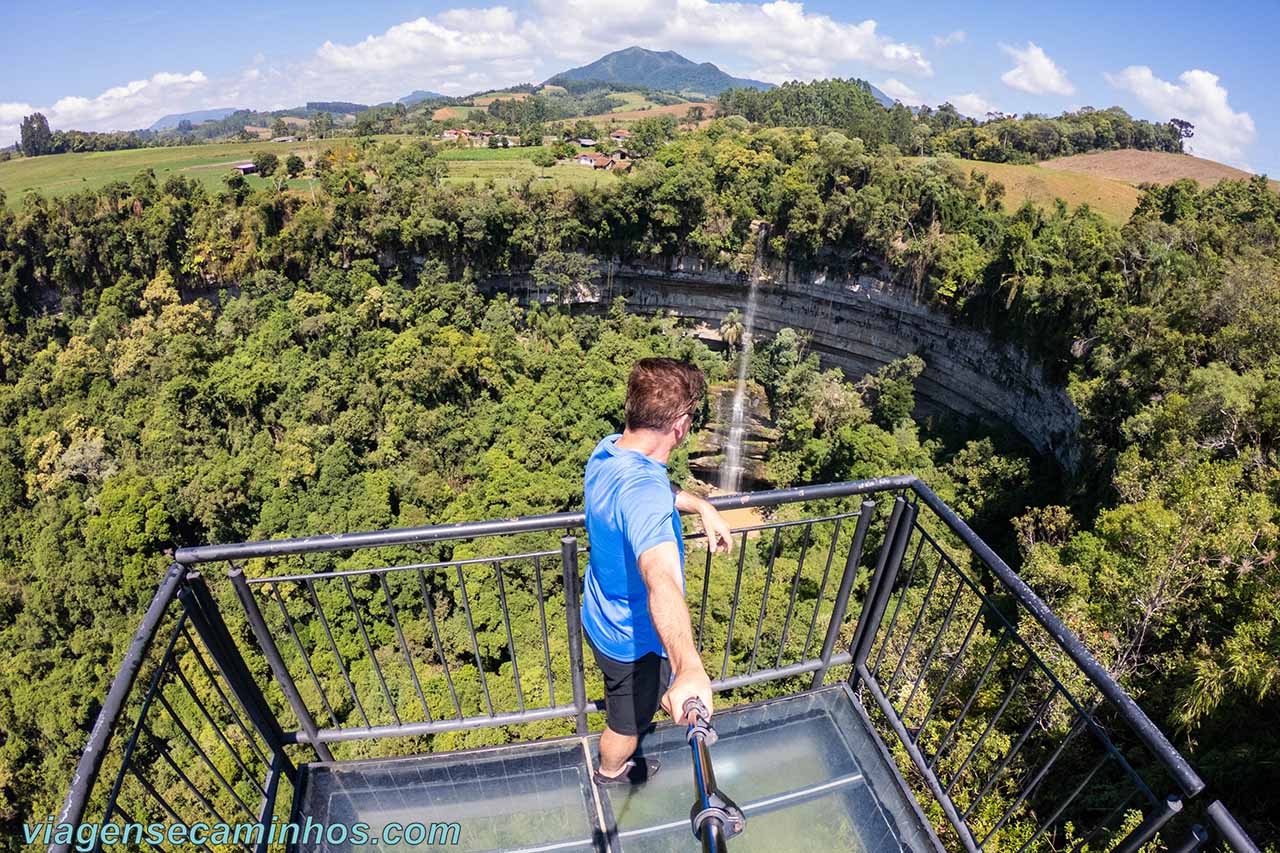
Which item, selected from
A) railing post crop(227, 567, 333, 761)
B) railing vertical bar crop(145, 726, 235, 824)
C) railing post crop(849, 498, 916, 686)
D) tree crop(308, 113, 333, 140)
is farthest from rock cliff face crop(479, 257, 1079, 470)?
tree crop(308, 113, 333, 140)

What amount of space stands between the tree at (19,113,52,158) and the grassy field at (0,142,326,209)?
1542 centimetres

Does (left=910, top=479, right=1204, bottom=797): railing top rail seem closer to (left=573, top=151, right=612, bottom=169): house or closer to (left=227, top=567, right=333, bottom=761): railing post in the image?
(left=227, top=567, right=333, bottom=761): railing post

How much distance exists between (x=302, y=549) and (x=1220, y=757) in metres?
10.3

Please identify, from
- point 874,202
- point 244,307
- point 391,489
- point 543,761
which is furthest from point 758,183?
point 543,761

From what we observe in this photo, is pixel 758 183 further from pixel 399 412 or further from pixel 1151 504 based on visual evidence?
pixel 1151 504

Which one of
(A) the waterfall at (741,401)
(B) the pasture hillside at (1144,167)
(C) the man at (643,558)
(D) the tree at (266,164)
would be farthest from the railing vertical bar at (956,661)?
(B) the pasture hillside at (1144,167)

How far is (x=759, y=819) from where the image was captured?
2.77 m

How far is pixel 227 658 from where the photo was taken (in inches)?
99.1

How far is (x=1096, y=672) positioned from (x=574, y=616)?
1916mm

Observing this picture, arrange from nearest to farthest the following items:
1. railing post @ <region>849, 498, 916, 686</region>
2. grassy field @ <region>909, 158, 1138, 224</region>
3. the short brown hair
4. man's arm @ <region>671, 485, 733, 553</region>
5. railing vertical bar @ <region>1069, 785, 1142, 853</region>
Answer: railing vertical bar @ <region>1069, 785, 1142, 853</region>, the short brown hair, man's arm @ <region>671, 485, 733, 553</region>, railing post @ <region>849, 498, 916, 686</region>, grassy field @ <region>909, 158, 1138, 224</region>

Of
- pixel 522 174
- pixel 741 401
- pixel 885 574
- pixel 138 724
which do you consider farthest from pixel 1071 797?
pixel 522 174

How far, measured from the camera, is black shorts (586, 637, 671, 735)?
246cm

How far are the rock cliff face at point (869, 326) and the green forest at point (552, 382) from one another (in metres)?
0.96

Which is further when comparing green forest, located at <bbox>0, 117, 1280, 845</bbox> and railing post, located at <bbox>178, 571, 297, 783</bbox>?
green forest, located at <bbox>0, 117, 1280, 845</bbox>
